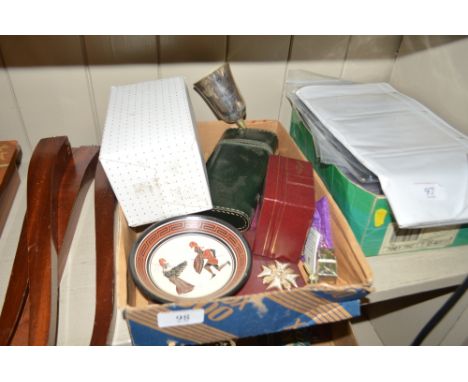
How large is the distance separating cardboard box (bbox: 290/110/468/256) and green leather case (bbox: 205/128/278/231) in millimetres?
111

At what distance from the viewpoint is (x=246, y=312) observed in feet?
1.52

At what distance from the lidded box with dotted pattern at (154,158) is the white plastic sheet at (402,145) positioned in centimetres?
24

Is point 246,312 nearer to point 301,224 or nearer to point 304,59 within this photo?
point 301,224

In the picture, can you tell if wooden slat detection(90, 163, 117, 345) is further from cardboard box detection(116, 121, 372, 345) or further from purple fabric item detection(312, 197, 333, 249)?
purple fabric item detection(312, 197, 333, 249)

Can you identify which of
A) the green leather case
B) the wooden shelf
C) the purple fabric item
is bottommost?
the wooden shelf

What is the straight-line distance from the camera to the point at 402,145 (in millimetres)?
579

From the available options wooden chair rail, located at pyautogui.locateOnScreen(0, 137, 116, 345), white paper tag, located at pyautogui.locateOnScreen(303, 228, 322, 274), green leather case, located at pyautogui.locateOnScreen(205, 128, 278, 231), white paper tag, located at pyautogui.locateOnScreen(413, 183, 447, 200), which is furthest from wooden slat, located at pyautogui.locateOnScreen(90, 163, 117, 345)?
white paper tag, located at pyautogui.locateOnScreen(413, 183, 447, 200)

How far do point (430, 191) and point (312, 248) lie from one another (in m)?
0.18

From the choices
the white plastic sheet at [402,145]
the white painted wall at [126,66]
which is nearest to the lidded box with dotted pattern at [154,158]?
the white painted wall at [126,66]

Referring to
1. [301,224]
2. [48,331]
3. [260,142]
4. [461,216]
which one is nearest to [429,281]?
[461,216]

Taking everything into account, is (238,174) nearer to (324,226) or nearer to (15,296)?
(324,226)

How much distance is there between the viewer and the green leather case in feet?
1.89

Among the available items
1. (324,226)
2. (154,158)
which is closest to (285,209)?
(324,226)

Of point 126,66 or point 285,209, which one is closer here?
point 285,209
